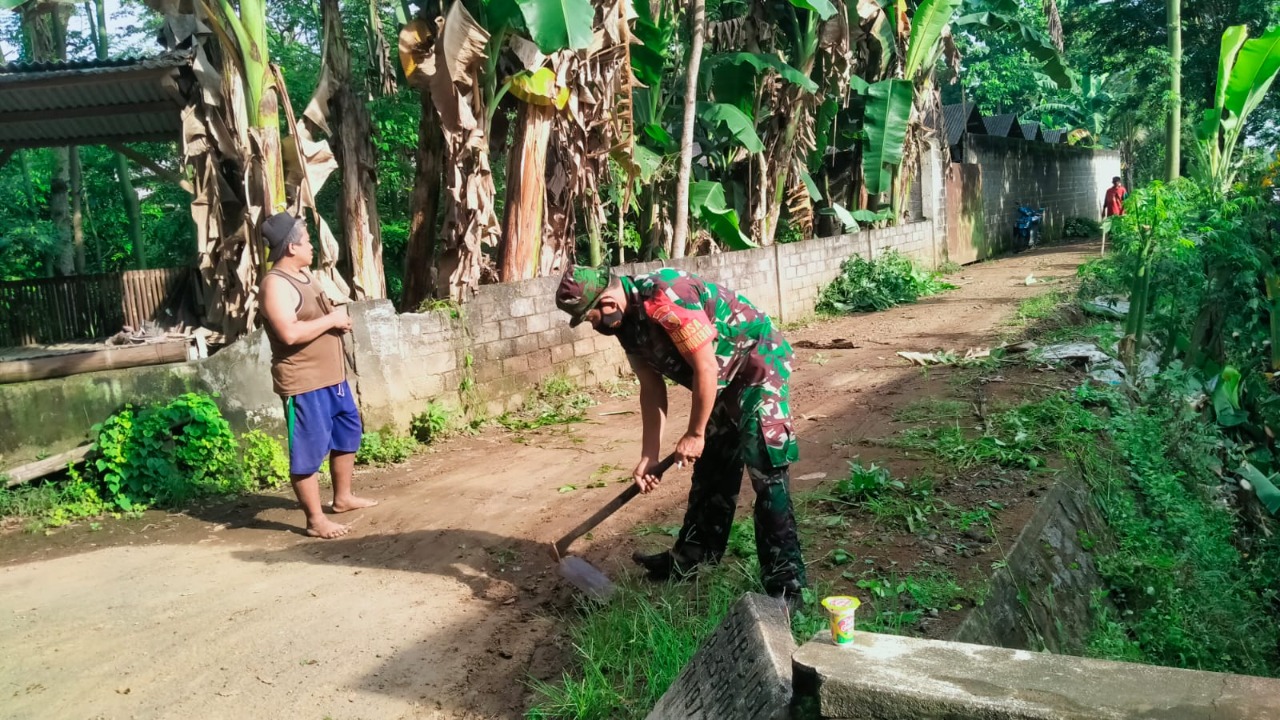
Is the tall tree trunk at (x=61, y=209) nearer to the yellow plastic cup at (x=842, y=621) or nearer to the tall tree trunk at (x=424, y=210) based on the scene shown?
the tall tree trunk at (x=424, y=210)

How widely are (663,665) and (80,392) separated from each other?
14.7ft

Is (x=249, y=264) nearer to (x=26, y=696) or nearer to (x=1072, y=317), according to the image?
(x=26, y=696)

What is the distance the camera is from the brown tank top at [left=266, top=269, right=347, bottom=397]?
481cm

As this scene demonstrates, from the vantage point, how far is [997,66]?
3906 centimetres

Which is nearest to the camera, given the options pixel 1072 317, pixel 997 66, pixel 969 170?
pixel 1072 317

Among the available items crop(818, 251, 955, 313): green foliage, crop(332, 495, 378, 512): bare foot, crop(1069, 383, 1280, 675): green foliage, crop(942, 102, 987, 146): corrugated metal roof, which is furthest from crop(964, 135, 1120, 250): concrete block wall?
crop(332, 495, 378, 512): bare foot

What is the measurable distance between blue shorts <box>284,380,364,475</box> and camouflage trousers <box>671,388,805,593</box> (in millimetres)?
2117

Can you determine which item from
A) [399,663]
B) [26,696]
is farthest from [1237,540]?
[26,696]

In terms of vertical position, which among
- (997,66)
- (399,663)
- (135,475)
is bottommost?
(399,663)

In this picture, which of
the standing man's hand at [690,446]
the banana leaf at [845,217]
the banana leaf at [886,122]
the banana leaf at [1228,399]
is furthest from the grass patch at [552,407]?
the banana leaf at [886,122]

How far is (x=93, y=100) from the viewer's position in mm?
8758

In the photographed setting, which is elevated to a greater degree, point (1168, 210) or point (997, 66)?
point (997, 66)

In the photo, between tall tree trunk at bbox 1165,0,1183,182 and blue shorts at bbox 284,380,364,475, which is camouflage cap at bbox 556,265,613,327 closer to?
blue shorts at bbox 284,380,364,475

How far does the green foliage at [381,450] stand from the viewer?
20.8 ft
